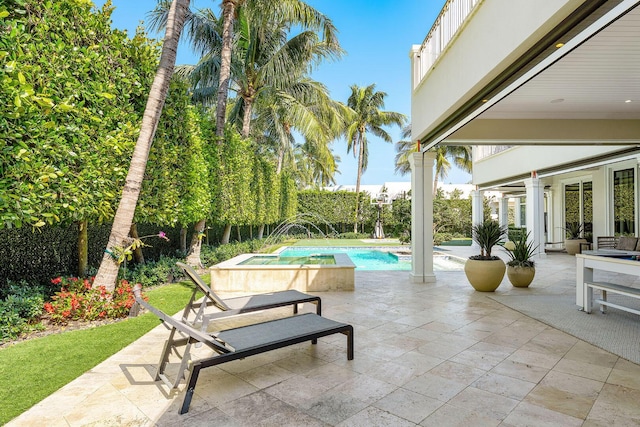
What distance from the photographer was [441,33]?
22.2 ft

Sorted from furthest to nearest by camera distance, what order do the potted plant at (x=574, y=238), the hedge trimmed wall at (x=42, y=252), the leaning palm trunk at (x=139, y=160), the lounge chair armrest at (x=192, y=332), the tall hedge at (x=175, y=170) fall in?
the potted plant at (x=574, y=238) → the tall hedge at (x=175, y=170) → the leaning palm trunk at (x=139, y=160) → the hedge trimmed wall at (x=42, y=252) → the lounge chair armrest at (x=192, y=332)

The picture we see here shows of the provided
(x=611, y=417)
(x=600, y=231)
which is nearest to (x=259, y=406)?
(x=611, y=417)

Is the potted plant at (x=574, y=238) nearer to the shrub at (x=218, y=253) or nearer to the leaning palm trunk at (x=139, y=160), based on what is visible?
the shrub at (x=218, y=253)

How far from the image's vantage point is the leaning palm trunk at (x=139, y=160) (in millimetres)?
5363

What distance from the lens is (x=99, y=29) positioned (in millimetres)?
5289

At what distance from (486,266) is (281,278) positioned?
422cm

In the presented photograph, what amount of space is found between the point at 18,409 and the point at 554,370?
4740 millimetres

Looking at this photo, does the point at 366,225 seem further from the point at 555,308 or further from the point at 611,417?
the point at 611,417

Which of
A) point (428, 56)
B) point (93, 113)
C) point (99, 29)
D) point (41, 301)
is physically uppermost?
point (428, 56)

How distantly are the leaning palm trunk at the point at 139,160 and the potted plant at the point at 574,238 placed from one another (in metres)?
15.9

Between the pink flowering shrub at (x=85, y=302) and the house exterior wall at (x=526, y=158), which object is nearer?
the pink flowering shrub at (x=85, y=302)

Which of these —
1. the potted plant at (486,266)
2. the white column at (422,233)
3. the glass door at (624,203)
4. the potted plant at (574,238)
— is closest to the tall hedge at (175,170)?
the white column at (422,233)

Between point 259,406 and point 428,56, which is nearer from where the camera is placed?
point 259,406

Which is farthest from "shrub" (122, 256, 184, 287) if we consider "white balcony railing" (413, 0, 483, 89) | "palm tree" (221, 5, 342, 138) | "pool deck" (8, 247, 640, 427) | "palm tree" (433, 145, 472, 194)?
"palm tree" (433, 145, 472, 194)
